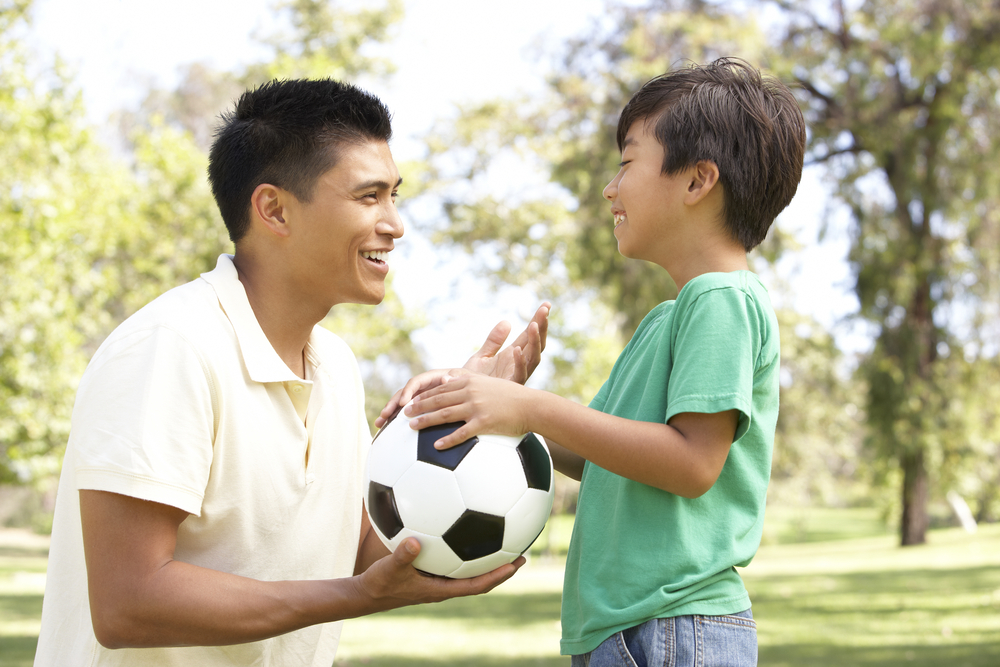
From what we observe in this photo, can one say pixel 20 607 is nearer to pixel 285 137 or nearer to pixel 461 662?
pixel 461 662

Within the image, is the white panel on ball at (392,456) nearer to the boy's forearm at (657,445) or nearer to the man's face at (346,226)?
the boy's forearm at (657,445)

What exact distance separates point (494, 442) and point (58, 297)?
10.8 meters

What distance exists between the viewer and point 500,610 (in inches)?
414

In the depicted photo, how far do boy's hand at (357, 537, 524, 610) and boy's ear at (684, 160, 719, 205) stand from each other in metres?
1.10

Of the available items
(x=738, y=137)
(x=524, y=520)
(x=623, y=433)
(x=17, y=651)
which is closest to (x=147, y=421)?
(x=524, y=520)

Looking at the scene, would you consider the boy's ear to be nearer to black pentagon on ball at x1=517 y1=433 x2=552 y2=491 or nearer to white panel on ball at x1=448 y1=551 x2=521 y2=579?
black pentagon on ball at x1=517 y1=433 x2=552 y2=491

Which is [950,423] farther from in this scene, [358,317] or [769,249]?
[358,317]

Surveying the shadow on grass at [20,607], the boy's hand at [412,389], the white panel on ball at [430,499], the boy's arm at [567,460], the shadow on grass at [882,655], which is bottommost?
the shadow on grass at [20,607]

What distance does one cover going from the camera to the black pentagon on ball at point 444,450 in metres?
2.10

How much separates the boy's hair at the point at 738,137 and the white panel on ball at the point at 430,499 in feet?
3.40

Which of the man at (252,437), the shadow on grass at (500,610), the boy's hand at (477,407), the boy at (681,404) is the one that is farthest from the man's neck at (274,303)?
the shadow on grass at (500,610)

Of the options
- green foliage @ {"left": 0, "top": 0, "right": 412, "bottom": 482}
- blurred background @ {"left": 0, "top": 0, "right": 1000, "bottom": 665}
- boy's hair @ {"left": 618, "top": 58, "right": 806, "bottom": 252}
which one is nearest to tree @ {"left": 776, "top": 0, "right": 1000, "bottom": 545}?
blurred background @ {"left": 0, "top": 0, "right": 1000, "bottom": 665}

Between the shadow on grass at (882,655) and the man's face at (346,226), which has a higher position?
the man's face at (346,226)

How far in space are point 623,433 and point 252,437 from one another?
111 centimetres
